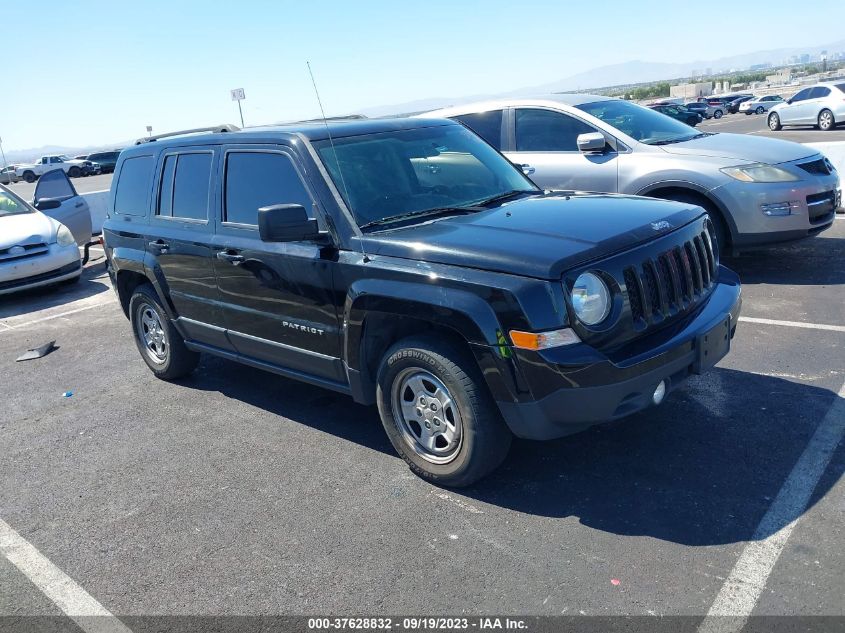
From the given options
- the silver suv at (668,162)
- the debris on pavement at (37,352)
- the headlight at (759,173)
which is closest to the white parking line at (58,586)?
the debris on pavement at (37,352)

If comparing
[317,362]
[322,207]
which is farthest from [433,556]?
[322,207]

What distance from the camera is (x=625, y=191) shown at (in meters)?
7.57

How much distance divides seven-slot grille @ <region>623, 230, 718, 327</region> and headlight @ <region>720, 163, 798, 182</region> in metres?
3.32

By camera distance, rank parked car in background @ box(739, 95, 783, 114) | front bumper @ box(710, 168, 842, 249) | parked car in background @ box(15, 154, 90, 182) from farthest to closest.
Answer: parked car in background @ box(15, 154, 90, 182) < parked car in background @ box(739, 95, 783, 114) < front bumper @ box(710, 168, 842, 249)

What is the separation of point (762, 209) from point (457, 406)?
471 centimetres

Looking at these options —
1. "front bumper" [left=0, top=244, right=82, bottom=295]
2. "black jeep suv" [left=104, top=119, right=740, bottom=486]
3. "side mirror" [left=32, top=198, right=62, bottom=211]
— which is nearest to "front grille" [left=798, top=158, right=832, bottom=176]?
"black jeep suv" [left=104, top=119, right=740, bottom=486]

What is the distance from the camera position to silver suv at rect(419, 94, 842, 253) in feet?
23.2

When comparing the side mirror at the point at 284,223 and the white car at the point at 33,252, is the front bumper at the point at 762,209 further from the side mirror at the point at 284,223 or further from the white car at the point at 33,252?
the white car at the point at 33,252

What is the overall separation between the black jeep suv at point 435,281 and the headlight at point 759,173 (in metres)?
3.06

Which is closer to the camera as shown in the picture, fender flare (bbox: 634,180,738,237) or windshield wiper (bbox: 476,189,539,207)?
windshield wiper (bbox: 476,189,539,207)

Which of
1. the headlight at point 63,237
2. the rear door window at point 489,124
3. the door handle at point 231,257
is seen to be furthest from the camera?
the headlight at point 63,237

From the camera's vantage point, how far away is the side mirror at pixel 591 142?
24.7 ft

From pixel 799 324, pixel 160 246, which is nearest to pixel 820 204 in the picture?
pixel 799 324

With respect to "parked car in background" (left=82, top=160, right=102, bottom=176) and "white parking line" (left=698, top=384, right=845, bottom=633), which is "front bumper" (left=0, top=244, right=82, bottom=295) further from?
"parked car in background" (left=82, top=160, right=102, bottom=176)
